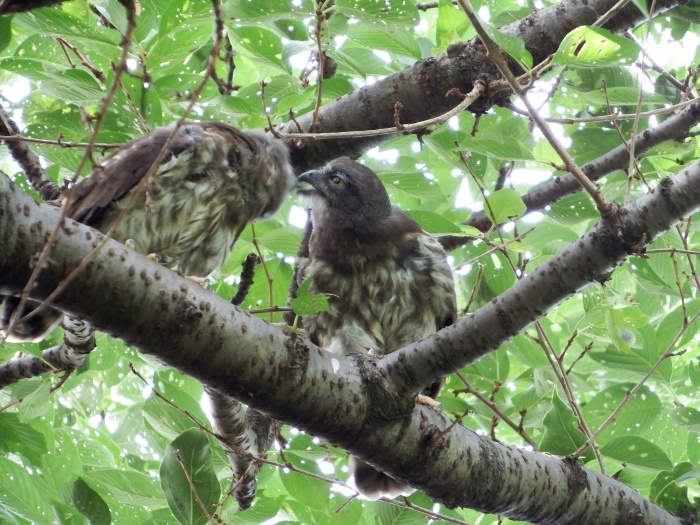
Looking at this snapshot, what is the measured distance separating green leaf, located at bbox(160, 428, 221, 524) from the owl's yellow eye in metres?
2.17

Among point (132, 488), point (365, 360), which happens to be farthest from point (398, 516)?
point (132, 488)

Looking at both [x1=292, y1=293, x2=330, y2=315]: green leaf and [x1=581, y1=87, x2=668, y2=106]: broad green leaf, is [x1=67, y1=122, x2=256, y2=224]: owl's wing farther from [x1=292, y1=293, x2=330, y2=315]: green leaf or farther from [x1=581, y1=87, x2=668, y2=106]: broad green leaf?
[x1=581, y1=87, x2=668, y2=106]: broad green leaf

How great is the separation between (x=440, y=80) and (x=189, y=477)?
81.6 inches

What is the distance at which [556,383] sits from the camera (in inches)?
156

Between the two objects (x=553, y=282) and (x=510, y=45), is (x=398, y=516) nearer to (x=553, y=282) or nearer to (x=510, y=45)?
(x=553, y=282)

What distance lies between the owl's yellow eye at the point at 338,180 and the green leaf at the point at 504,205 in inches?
63.8

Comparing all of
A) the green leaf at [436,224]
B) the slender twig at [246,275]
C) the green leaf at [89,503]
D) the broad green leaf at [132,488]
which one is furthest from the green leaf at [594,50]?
the broad green leaf at [132,488]

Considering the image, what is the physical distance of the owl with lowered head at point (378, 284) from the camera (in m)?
4.40

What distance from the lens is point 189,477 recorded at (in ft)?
9.86

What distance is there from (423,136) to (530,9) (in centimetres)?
112

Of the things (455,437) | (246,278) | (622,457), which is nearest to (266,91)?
(246,278)

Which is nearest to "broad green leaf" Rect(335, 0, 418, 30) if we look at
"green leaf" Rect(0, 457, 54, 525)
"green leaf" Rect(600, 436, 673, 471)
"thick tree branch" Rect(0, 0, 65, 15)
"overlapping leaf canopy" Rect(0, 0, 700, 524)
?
"overlapping leaf canopy" Rect(0, 0, 700, 524)

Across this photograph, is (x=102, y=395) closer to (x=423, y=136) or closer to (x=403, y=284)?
(x=403, y=284)

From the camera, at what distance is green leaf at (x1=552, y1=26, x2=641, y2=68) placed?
250 centimetres
